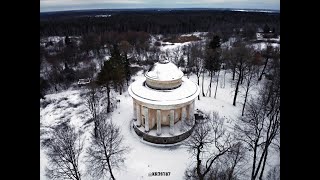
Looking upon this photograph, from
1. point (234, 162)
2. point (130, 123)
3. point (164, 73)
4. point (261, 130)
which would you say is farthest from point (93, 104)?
point (261, 130)

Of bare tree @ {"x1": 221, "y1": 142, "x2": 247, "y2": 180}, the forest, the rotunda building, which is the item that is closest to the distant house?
the forest

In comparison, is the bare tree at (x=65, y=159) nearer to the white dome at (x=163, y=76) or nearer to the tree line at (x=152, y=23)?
the white dome at (x=163, y=76)

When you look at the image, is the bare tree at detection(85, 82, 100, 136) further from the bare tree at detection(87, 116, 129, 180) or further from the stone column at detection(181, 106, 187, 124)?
the stone column at detection(181, 106, 187, 124)

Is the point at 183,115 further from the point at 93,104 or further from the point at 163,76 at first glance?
the point at 93,104

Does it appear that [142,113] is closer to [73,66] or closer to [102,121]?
[102,121]

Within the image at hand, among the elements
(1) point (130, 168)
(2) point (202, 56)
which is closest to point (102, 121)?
(1) point (130, 168)

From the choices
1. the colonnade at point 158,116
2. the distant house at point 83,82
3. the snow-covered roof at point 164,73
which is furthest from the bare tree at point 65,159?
the distant house at point 83,82

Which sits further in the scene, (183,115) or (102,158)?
(183,115)

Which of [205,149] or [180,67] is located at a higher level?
[180,67]
